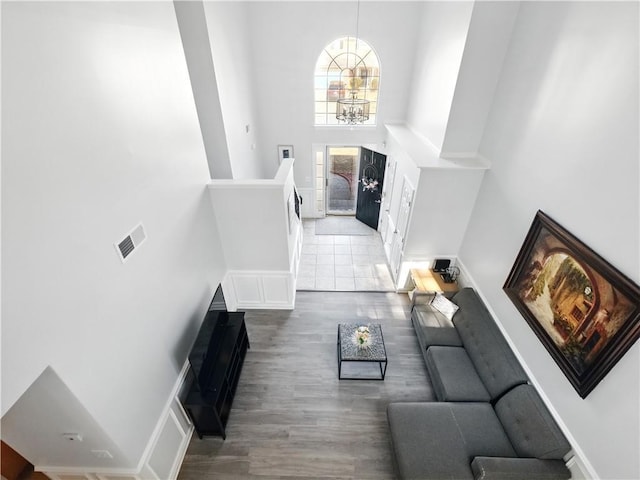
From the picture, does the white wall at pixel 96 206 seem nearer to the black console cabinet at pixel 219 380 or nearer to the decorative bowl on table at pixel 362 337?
the black console cabinet at pixel 219 380

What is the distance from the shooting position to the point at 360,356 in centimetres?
408

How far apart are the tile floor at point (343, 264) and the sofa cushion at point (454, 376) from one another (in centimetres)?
188

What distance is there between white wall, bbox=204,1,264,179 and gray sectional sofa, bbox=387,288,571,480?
14.9ft

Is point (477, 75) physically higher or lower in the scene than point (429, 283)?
higher

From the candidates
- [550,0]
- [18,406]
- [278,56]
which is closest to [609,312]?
[550,0]

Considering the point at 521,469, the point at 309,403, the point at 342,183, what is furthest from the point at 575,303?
the point at 342,183

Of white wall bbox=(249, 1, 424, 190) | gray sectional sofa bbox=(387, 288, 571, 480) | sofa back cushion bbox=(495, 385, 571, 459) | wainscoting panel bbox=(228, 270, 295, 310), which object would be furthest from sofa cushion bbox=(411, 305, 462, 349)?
white wall bbox=(249, 1, 424, 190)

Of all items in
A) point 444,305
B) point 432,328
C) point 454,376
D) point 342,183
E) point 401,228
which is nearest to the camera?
point 454,376

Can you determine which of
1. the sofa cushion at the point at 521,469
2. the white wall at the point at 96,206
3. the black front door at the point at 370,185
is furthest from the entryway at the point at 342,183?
the sofa cushion at the point at 521,469

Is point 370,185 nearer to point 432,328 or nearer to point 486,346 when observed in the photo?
Result: point 432,328

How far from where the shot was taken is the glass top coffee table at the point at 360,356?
4.05 meters

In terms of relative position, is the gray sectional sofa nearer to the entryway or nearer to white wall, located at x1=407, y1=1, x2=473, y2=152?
white wall, located at x1=407, y1=1, x2=473, y2=152

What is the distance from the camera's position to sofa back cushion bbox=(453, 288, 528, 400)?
11.3 ft

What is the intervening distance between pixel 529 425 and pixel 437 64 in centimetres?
546
